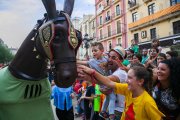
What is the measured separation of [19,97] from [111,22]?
37.3m

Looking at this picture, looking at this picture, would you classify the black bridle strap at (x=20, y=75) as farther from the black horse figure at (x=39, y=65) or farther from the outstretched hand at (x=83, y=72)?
the outstretched hand at (x=83, y=72)

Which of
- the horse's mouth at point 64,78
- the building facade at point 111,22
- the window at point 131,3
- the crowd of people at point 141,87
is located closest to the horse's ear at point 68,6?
the crowd of people at point 141,87

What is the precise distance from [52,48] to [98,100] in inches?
142

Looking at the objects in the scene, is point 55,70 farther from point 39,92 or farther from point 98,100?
point 98,100

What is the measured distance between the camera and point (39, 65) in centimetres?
245

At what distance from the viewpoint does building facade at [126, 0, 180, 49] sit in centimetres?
2400

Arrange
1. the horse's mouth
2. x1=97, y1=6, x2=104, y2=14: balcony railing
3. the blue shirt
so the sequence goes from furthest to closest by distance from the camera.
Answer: x1=97, y1=6, x2=104, y2=14: balcony railing → the blue shirt → the horse's mouth

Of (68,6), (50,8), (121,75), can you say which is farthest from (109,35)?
(50,8)

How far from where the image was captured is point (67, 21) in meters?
2.20

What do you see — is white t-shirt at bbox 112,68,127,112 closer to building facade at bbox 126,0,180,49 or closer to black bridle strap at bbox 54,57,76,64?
black bridle strap at bbox 54,57,76,64

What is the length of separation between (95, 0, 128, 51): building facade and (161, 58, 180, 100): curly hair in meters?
30.7

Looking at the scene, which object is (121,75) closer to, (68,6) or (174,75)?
(174,75)

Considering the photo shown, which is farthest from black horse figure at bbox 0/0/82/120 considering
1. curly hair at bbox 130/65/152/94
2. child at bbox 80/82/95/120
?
child at bbox 80/82/95/120

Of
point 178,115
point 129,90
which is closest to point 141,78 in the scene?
point 129,90
